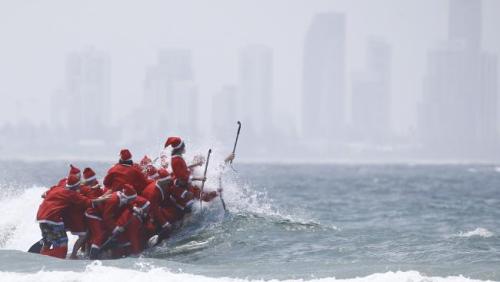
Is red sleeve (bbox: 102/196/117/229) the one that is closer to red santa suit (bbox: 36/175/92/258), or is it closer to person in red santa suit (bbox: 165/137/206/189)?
red santa suit (bbox: 36/175/92/258)

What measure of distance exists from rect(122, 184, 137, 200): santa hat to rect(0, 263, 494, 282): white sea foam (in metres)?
2.68

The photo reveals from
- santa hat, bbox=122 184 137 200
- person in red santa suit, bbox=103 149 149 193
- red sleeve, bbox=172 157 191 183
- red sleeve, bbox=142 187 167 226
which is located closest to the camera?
santa hat, bbox=122 184 137 200

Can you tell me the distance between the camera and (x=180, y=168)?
17.2 m

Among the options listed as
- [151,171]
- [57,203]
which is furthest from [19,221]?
[57,203]

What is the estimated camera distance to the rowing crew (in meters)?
15.5

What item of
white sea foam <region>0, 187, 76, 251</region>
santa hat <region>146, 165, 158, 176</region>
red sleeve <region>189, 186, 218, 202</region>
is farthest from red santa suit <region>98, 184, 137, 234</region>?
white sea foam <region>0, 187, 76, 251</region>

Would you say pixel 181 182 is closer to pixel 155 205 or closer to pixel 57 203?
pixel 155 205

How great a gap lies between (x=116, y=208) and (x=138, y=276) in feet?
10.3

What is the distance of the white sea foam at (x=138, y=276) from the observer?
41.7ft

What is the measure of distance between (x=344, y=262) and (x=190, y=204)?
3540 mm

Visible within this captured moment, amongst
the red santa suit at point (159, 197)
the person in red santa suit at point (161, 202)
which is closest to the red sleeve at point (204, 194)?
the person in red santa suit at point (161, 202)

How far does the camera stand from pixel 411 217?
101ft

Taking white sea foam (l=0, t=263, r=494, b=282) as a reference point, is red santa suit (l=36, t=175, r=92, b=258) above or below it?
above

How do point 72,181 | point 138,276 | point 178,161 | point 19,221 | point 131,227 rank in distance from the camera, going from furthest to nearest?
point 19,221 → point 178,161 → point 131,227 → point 72,181 → point 138,276
